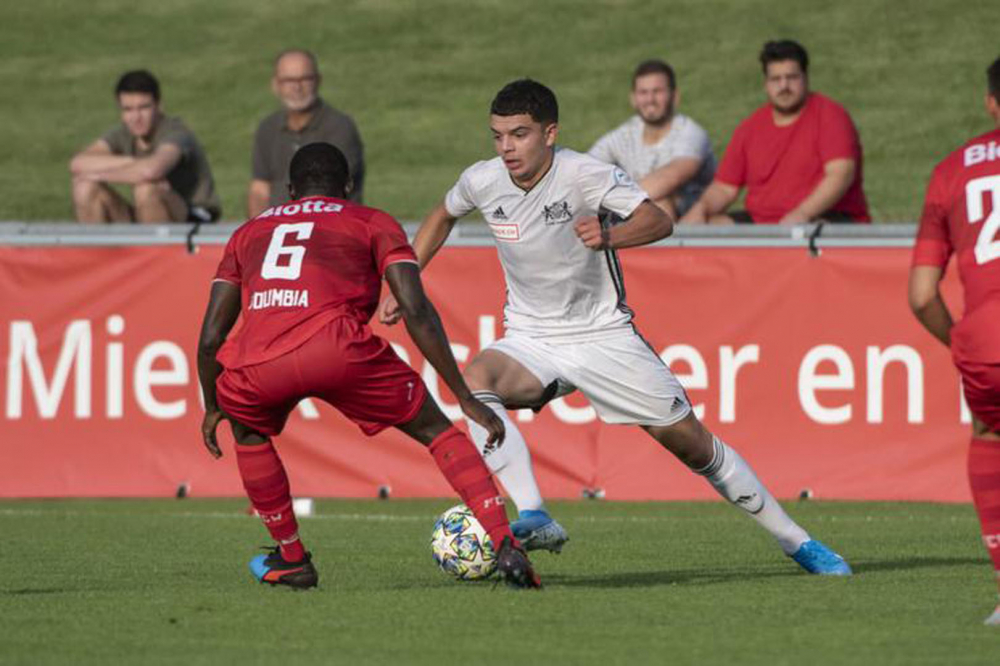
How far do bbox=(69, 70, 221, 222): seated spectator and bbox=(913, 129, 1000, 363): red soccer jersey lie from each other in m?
8.39

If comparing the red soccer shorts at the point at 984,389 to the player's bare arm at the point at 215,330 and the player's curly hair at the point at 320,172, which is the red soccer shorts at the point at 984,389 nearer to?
the player's curly hair at the point at 320,172

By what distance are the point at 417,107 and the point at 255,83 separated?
2.81 meters

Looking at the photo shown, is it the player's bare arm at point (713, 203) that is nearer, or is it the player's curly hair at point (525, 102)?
the player's curly hair at point (525, 102)

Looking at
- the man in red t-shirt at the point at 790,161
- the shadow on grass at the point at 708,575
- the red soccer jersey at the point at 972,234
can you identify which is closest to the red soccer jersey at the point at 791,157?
the man in red t-shirt at the point at 790,161

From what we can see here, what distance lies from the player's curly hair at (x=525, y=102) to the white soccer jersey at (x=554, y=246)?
306 millimetres

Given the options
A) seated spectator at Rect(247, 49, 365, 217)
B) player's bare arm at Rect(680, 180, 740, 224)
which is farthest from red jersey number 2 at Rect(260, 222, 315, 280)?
player's bare arm at Rect(680, 180, 740, 224)

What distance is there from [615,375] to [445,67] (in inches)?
953

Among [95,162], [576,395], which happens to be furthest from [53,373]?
[576,395]

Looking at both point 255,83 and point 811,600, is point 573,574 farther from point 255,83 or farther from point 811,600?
point 255,83

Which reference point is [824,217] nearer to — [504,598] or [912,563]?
[912,563]

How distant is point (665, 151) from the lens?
14.9 meters

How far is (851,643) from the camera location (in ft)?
23.7

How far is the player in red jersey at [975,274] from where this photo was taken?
751cm

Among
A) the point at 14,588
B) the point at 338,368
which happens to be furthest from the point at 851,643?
the point at 14,588
